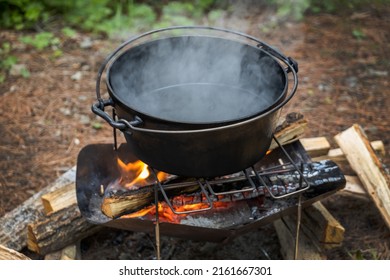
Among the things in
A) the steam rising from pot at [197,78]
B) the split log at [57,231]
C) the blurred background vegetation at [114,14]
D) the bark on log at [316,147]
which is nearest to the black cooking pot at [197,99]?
the steam rising from pot at [197,78]

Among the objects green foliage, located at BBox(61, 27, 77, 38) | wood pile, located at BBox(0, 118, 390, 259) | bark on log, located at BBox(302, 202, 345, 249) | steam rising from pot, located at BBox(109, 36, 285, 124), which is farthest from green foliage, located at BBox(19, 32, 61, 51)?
bark on log, located at BBox(302, 202, 345, 249)

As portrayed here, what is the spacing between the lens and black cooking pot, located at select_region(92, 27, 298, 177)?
207 centimetres

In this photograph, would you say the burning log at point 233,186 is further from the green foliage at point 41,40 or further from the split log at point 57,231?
the green foliage at point 41,40

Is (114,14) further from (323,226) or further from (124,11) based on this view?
(323,226)

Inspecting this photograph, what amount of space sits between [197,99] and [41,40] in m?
2.89

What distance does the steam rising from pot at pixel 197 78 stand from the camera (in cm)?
249

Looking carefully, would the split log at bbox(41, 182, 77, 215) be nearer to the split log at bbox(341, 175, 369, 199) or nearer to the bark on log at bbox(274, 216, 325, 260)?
the bark on log at bbox(274, 216, 325, 260)

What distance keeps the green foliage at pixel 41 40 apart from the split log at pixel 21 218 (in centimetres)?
216

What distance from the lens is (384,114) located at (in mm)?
4055

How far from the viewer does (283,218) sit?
9.66 ft

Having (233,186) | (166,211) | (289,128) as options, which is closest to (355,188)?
(289,128)

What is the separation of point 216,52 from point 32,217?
1.39 meters
